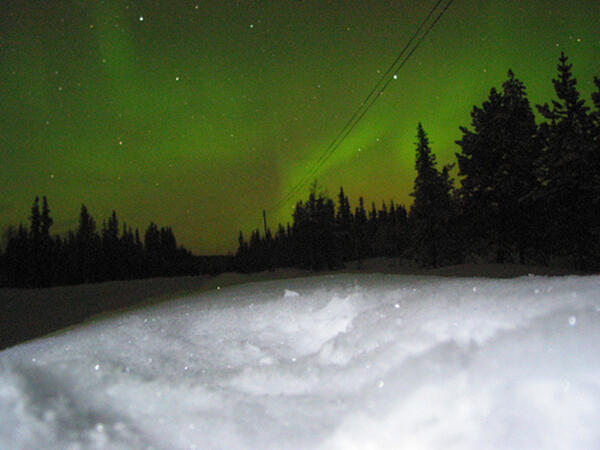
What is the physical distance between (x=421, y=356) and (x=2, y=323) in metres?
12.4

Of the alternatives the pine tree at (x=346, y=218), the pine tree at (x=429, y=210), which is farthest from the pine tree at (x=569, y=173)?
the pine tree at (x=346, y=218)

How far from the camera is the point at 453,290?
7.76 feet

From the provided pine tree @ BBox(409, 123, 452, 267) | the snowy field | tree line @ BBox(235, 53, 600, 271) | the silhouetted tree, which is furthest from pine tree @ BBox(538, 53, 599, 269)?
the silhouetted tree

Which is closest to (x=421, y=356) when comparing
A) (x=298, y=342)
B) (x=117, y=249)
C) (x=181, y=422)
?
(x=298, y=342)

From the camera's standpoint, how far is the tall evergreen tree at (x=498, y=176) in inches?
694

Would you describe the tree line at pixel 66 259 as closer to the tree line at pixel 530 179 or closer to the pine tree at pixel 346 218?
the pine tree at pixel 346 218

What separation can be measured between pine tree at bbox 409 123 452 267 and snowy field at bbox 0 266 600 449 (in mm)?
28265

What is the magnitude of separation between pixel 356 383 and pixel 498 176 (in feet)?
63.2

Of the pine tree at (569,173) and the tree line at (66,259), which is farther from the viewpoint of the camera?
the tree line at (66,259)

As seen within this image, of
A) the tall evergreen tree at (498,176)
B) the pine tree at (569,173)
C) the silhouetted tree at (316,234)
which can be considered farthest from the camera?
the silhouetted tree at (316,234)

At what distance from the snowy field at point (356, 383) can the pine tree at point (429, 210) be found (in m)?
28.3

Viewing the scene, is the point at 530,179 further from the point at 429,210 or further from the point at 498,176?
the point at 429,210

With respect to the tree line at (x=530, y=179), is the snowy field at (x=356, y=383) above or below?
below

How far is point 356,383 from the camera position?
1.58m
